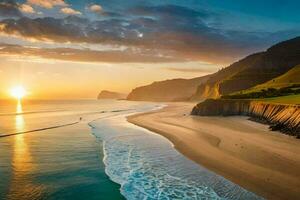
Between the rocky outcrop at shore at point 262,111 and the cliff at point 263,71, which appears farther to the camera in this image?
the cliff at point 263,71

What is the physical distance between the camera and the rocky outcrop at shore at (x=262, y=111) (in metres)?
34.7

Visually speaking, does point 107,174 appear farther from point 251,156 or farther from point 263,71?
point 263,71

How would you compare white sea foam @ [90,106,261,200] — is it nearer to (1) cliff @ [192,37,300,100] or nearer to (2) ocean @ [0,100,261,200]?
(2) ocean @ [0,100,261,200]

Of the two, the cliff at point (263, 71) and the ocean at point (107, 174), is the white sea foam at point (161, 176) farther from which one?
the cliff at point (263, 71)

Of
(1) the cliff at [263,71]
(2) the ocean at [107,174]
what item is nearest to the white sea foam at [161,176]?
(2) the ocean at [107,174]

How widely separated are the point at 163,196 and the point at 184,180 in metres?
2.97

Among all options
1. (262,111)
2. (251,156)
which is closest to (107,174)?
(251,156)

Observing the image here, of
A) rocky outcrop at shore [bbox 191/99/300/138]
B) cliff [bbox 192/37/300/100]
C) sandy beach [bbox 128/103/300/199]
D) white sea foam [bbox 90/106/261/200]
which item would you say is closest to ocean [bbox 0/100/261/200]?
white sea foam [bbox 90/106/261/200]

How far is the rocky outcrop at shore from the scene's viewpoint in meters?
34.7

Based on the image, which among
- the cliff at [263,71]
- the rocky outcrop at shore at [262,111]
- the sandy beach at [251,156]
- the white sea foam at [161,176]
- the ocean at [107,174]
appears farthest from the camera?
the cliff at [263,71]

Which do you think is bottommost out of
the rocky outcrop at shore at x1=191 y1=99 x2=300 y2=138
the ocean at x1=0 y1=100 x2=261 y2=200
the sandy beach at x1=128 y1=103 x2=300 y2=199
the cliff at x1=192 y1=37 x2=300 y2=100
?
the ocean at x1=0 y1=100 x2=261 y2=200

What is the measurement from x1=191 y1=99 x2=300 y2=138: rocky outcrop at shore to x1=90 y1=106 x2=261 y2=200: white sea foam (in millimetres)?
13317

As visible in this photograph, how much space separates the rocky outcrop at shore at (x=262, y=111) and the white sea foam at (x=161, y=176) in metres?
13.3

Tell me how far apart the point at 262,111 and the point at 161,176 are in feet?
104
